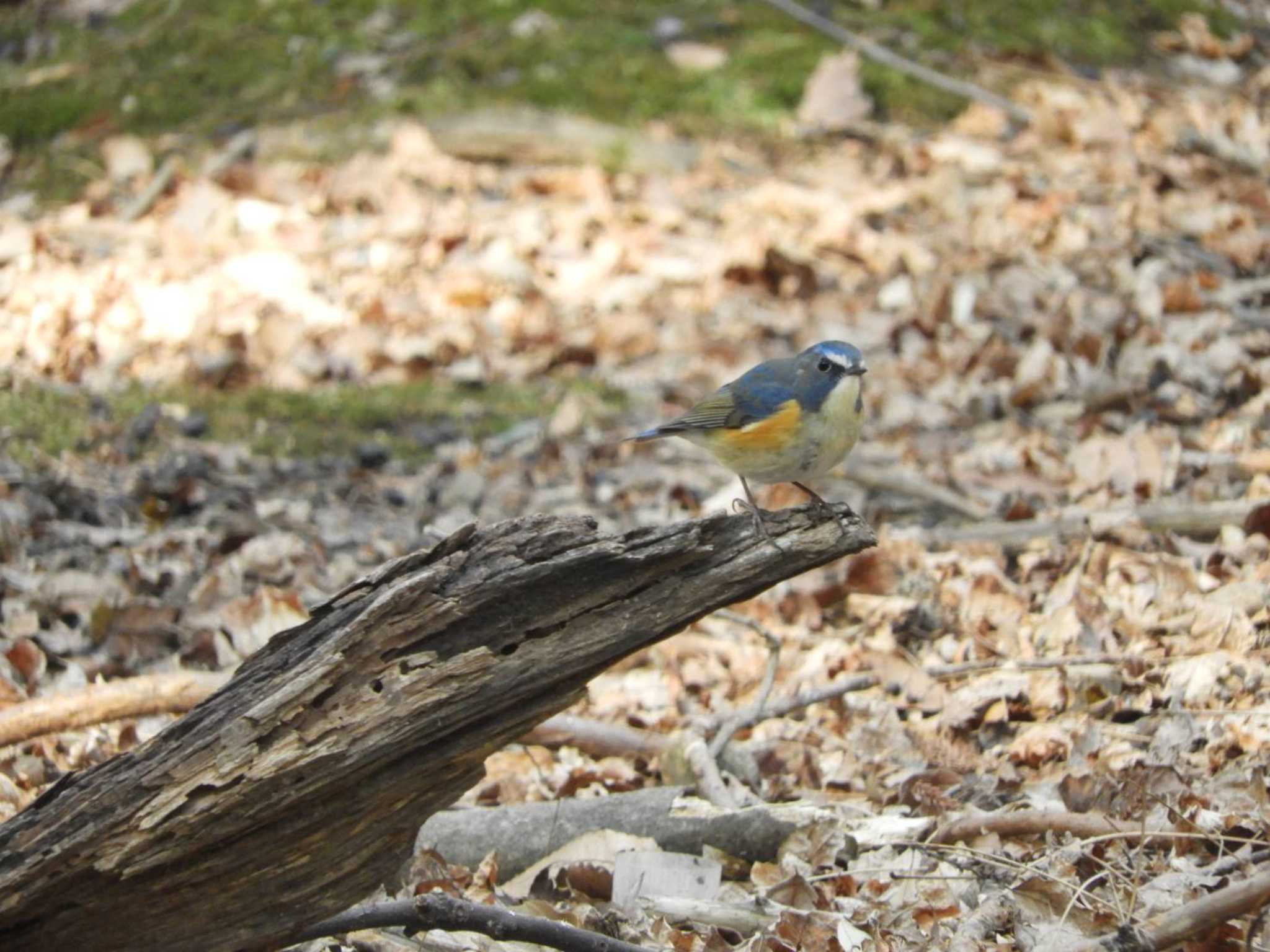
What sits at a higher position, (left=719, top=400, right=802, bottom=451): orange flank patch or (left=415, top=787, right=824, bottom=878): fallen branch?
(left=719, top=400, right=802, bottom=451): orange flank patch

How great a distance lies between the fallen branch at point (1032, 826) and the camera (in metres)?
3.42

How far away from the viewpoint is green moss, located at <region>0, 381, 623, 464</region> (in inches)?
261

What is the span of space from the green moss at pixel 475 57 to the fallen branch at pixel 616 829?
673 cm

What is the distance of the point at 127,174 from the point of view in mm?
9227

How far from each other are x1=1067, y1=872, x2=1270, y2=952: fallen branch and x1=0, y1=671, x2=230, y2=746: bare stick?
8.25 feet

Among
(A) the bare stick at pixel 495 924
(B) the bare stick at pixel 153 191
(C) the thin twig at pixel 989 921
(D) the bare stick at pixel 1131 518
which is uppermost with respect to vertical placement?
(A) the bare stick at pixel 495 924

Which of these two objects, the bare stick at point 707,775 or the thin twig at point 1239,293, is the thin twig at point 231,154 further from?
the bare stick at point 707,775

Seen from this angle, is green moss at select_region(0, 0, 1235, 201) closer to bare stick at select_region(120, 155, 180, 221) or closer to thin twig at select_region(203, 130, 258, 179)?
thin twig at select_region(203, 130, 258, 179)

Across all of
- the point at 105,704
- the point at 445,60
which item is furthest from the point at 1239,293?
the point at 105,704

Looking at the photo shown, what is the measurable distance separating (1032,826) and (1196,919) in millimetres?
834

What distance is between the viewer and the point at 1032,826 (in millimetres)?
3520

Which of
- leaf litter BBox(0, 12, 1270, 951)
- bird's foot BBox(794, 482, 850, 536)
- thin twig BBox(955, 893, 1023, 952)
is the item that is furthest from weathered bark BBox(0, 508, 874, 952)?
thin twig BBox(955, 893, 1023, 952)

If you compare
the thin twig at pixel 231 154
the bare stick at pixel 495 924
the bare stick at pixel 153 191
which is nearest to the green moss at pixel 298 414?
the bare stick at pixel 153 191

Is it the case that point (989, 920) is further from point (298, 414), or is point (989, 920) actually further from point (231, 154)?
point (231, 154)
